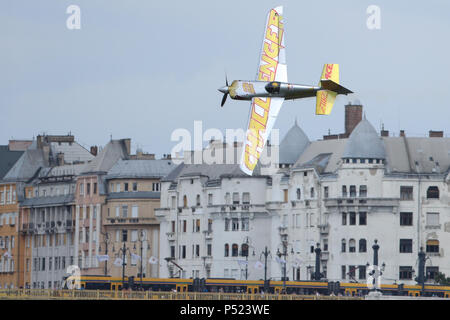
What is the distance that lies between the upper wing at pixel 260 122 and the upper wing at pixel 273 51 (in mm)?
2837

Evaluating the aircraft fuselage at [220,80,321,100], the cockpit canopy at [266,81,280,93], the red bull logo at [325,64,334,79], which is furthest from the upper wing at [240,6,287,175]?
the red bull logo at [325,64,334,79]

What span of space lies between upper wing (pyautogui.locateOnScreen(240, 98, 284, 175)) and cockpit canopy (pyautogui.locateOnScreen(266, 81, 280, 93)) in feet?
3.81

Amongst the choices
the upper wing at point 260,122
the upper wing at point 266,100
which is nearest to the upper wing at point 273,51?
the upper wing at point 266,100

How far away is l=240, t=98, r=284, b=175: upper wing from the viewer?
582ft

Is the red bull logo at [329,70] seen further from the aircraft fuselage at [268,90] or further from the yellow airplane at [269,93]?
the aircraft fuselage at [268,90]

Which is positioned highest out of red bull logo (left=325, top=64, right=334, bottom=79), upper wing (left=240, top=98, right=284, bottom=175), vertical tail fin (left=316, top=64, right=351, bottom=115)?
red bull logo (left=325, top=64, right=334, bottom=79)

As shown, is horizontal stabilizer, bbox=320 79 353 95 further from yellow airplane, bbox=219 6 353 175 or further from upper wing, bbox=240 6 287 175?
upper wing, bbox=240 6 287 175

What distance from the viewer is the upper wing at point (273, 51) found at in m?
184

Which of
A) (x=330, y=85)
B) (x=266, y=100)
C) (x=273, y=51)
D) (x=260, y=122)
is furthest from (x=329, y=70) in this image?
(x=260, y=122)

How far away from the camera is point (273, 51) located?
186250 millimetres
